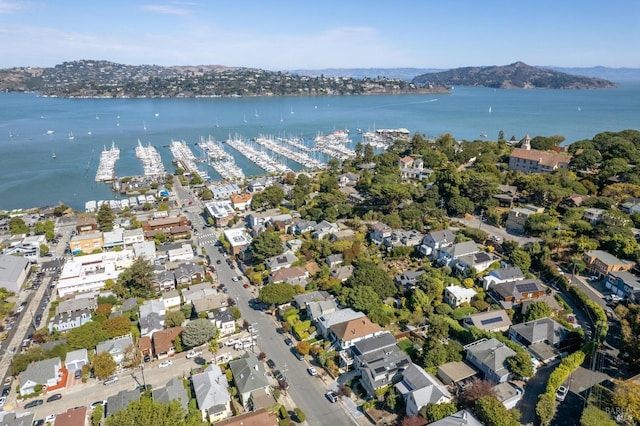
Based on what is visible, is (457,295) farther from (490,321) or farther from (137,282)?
(137,282)

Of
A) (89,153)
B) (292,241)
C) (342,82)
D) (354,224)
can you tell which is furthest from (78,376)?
(342,82)

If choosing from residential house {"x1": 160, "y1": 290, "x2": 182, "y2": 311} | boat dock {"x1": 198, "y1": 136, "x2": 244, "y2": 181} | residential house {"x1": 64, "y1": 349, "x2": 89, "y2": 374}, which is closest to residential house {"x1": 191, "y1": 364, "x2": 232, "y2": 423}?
residential house {"x1": 64, "y1": 349, "x2": 89, "y2": 374}

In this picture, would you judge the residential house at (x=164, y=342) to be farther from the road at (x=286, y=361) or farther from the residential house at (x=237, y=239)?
the residential house at (x=237, y=239)

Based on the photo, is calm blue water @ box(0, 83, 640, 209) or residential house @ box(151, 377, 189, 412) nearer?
residential house @ box(151, 377, 189, 412)

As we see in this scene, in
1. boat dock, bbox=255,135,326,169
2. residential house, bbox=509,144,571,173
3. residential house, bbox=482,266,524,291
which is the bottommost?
residential house, bbox=482,266,524,291

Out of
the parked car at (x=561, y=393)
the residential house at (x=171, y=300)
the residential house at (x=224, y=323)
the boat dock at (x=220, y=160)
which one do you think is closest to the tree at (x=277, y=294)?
the residential house at (x=224, y=323)

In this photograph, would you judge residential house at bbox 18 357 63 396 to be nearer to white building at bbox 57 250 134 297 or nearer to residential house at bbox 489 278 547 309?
white building at bbox 57 250 134 297

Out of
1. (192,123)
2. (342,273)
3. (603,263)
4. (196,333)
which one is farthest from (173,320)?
(192,123)

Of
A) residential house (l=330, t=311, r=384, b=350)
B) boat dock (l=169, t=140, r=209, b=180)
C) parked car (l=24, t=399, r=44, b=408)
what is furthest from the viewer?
boat dock (l=169, t=140, r=209, b=180)
